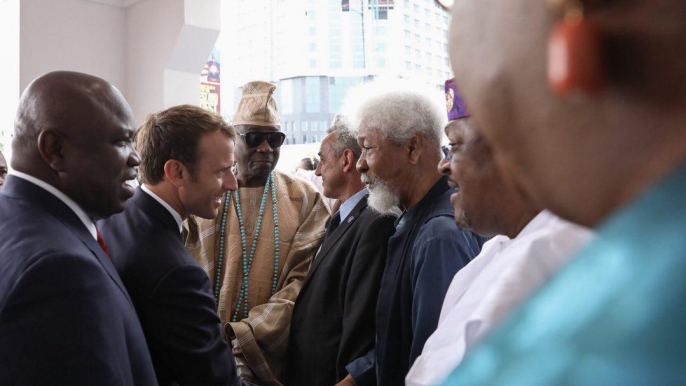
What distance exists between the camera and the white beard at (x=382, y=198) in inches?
104

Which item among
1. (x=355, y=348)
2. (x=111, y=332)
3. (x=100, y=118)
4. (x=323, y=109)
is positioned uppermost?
(x=323, y=109)

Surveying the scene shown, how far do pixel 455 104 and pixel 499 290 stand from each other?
3.18 feet

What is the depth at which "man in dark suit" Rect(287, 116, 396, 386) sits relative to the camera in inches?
98.5

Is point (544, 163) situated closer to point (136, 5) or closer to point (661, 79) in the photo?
point (661, 79)

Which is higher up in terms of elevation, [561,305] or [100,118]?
[100,118]

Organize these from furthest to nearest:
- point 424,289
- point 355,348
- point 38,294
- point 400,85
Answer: point 400,85
point 355,348
point 424,289
point 38,294

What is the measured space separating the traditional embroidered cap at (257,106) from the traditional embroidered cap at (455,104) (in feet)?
5.61

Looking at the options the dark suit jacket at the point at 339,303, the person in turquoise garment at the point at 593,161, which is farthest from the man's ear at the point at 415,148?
the person in turquoise garment at the point at 593,161

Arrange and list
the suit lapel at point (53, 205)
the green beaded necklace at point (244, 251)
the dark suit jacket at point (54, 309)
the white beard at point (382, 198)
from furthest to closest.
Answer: the green beaded necklace at point (244, 251) < the white beard at point (382, 198) < the suit lapel at point (53, 205) < the dark suit jacket at point (54, 309)

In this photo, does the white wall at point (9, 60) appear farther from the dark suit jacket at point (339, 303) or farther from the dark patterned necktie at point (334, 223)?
the dark suit jacket at point (339, 303)

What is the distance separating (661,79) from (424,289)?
69.4 inches

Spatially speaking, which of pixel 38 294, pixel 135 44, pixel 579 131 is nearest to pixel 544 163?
pixel 579 131

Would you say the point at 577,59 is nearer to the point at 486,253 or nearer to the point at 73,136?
the point at 486,253

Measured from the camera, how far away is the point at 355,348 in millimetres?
2514
